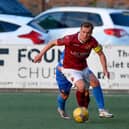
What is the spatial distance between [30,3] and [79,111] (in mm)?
23636

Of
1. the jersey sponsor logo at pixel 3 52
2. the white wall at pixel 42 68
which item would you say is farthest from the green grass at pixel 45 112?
the jersey sponsor logo at pixel 3 52

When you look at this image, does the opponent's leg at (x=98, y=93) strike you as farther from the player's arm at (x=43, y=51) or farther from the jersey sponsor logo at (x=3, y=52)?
the jersey sponsor logo at (x=3, y=52)

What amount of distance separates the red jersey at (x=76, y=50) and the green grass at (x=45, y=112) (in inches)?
35.0

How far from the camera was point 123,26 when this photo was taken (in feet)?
69.1

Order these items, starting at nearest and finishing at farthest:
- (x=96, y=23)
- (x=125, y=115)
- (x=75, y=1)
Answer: (x=125, y=115), (x=96, y=23), (x=75, y=1)

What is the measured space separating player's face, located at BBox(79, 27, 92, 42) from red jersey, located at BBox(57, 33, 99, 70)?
0.34 feet

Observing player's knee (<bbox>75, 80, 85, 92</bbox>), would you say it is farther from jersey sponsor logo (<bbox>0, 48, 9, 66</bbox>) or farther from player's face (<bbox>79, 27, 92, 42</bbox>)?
jersey sponsor logo (<bbox>0, 48, 9, 66</bbox>)

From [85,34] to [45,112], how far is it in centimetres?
215

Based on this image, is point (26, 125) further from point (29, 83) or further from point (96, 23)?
point (96, 23)

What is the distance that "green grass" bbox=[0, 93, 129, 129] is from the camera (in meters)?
11.7

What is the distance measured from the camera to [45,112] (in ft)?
43.6

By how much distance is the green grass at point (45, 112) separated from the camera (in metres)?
11.7

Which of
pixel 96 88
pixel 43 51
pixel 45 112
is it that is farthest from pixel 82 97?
pixel 45 112

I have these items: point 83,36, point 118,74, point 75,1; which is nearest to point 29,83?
point 118,74
